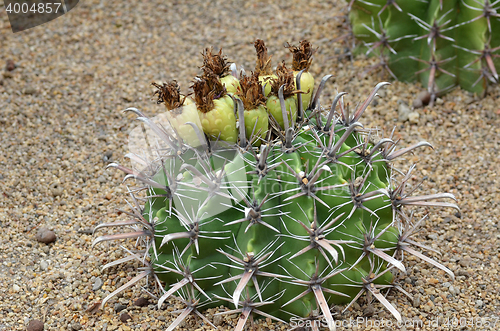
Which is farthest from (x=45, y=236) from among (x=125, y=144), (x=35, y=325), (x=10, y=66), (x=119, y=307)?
(x=10, y=66)

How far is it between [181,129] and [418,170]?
240cm

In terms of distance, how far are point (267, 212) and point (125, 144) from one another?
2445 mm

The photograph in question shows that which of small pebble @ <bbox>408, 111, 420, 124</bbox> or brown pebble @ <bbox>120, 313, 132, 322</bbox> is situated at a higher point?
small pebble @ <bbox>408, 111, 420, 124</bbox>

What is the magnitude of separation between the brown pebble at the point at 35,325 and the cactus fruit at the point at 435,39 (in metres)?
3.82

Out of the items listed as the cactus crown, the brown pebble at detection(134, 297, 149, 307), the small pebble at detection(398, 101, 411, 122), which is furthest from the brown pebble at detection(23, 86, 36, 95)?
the small pebble at detection(398, 101, 411, 122)

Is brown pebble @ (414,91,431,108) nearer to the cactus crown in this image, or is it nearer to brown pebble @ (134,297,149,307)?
the cactus crown

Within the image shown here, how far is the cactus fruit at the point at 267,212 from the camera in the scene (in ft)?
8.84

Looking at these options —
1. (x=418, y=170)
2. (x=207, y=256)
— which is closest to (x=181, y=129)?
(x=207, y=256)

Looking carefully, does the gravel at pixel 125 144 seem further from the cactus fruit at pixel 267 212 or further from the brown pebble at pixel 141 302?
the cactus fruit at pixel 267 212

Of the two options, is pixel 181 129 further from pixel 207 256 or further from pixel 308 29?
pixel 308 29

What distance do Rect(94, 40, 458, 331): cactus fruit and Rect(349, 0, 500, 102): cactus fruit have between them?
7.78 feet

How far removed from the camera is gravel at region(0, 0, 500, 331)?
10.6 ft

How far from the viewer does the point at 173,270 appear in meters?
2.87

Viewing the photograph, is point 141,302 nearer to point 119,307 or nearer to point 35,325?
point 119,307
